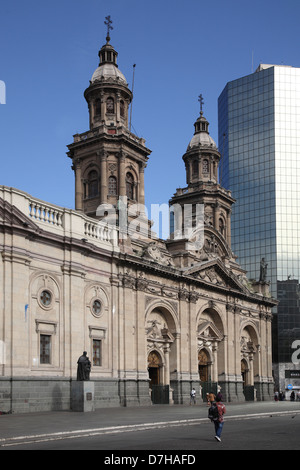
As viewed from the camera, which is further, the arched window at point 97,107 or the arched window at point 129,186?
the arched window at point 97,107

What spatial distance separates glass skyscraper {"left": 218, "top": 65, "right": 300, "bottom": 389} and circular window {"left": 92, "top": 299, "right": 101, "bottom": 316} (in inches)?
2335

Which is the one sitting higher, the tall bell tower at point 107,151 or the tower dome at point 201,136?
the tower dome at point 201,136

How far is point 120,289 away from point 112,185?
49.2 ft

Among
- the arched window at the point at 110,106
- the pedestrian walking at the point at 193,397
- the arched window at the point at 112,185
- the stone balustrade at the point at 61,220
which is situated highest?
the arched window at the point at 110,106

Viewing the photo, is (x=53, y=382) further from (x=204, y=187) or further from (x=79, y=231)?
(x=204, y=187)

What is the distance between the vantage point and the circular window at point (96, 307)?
41625mm

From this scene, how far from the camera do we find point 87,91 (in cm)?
5878

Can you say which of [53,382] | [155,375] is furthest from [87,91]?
[53,382]

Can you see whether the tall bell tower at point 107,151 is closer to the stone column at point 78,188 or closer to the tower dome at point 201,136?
the stone column at point 78,188

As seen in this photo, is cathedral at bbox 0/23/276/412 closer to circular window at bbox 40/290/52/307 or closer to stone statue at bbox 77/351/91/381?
circular window at bbox 40/290/52/307

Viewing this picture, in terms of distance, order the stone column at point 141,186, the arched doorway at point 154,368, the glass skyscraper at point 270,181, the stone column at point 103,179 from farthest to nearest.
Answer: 1. the glass skyscraper at point 270,181
2. the stone column at point 141,186
3. the stone column at point 103,179
4. the arched doorway at point 154,368

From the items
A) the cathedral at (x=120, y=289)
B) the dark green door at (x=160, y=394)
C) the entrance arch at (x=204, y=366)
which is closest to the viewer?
the cathedral at (x=120, y=289)

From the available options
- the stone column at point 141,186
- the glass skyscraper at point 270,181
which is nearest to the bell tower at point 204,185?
the stone column at point 141,186

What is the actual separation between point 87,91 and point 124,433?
138 ft
